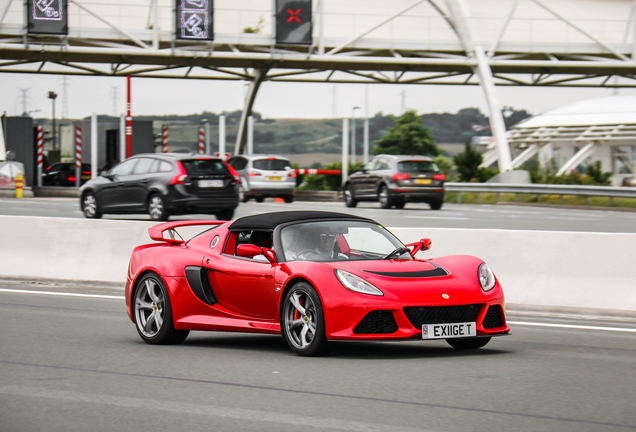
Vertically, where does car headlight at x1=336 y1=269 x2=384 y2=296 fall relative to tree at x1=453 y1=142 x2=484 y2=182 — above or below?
below

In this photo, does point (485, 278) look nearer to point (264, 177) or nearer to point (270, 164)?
point (264, 177)

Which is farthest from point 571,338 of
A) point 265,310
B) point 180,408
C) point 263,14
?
point 263,14

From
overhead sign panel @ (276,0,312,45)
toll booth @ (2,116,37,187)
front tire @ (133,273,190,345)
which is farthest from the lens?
overhead sign panel @ (276,0,312,45)

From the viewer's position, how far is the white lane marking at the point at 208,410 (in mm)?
4957

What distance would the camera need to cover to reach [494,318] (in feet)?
23.6

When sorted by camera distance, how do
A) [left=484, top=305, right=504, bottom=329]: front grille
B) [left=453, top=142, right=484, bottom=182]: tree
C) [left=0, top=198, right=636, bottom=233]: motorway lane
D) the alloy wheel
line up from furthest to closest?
[left=453, top=142, right=484, bottom=182]: tree, [left=0, top=198, right=636, bottom=233]: motorway lane, the alloy wheel, [left=484, top=305, right=504, bottom=329]: front grille

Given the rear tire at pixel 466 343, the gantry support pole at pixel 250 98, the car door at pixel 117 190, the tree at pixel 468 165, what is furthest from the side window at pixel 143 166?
the gantry support pole at pixel 250 98

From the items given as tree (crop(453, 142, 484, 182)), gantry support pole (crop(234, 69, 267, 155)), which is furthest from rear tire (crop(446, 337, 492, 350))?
gantry support pole (crop(234, 69, 267, 155))

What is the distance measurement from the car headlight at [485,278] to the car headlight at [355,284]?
91cm

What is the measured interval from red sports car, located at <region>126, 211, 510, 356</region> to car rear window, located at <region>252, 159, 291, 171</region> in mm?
23919

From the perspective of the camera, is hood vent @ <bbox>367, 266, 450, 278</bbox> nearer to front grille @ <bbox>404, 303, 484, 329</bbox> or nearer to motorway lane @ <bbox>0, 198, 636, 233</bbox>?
front grille @ <bbox>404, 303, 484, 329</bbox>

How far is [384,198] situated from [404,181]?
0.88 meters

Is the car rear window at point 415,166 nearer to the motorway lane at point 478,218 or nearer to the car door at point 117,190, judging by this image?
Answer: the motorway lane at point 478,218

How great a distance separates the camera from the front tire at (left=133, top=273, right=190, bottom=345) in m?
8.06
